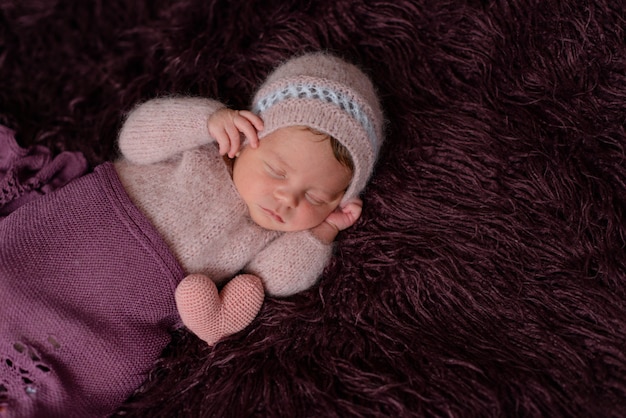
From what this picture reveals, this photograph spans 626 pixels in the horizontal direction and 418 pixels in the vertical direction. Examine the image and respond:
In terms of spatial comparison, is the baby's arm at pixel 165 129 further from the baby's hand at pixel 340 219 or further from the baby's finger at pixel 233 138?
the baby's hand at pixel 340 219

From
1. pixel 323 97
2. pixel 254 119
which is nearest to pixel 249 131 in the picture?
pixel 254 119

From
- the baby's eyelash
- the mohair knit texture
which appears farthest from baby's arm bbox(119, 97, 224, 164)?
the baby's eyelash

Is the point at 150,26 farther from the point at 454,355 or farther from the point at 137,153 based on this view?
the point at 454,355

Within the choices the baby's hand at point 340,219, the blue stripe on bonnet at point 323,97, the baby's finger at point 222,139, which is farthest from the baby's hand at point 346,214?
the baby's finger at point 222,139

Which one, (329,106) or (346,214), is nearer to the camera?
(329,106)

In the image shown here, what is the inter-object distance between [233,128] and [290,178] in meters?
0.14

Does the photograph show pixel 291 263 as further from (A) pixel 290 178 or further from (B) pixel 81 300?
(B) pixel 81 300

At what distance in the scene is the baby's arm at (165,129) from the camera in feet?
3.93

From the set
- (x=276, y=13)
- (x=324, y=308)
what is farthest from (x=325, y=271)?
(x=276, y=13)

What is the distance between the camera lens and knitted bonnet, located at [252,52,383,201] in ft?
3.70

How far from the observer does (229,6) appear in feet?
4.58

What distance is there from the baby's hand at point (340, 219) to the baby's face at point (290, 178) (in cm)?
6

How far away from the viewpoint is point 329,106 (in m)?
1.13

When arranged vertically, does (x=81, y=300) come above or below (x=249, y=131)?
below
